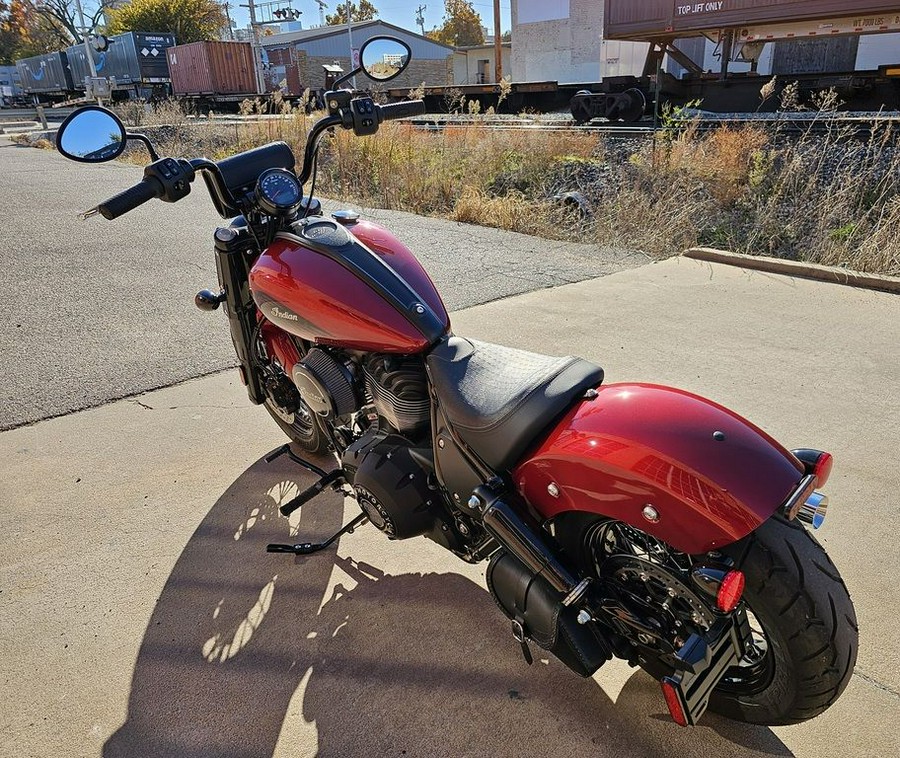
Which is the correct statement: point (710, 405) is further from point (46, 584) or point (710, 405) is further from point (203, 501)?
point (46, 584)

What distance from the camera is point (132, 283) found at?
5.97m

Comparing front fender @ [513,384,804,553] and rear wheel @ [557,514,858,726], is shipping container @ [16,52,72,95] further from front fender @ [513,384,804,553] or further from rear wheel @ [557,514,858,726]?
rear wheel @ [557,514,858,726]

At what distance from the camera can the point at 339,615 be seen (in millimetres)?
2336

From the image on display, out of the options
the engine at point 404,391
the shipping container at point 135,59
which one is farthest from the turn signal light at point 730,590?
the shipping container at point 135,59

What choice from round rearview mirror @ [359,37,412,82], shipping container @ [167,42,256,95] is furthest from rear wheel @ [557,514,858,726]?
shipping container @ [167,42,256,95]

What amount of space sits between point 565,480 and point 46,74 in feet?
189

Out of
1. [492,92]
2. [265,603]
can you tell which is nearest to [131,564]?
[265,603]

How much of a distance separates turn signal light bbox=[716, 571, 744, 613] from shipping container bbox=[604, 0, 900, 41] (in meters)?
16.2

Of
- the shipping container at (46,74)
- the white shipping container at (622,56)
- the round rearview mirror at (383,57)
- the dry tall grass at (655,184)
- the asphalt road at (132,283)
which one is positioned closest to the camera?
the round rearview mirror at (383,57)

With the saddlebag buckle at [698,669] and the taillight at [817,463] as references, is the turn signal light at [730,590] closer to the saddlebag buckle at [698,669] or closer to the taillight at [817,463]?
the saddlebag buckle at [698,669]

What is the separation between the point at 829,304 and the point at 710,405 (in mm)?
3881

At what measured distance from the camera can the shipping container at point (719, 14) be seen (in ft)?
46.1

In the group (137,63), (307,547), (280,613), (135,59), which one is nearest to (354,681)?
(280,613)

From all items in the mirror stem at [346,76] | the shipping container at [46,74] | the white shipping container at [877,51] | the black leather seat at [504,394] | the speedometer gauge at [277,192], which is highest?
the shipping container at [46,74]
